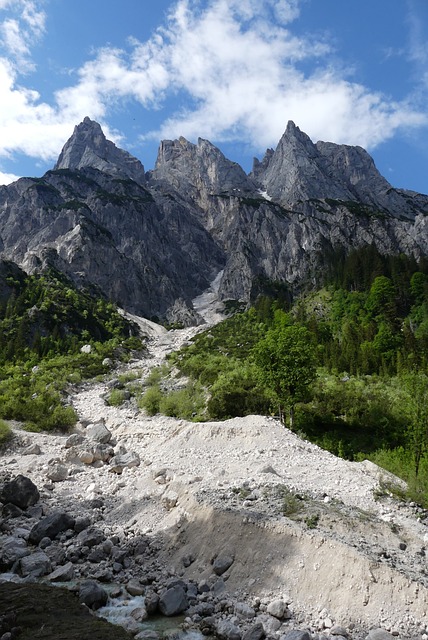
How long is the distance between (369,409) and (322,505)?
52.3ft

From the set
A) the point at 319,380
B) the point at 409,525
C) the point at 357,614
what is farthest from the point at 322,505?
the point at 319,380

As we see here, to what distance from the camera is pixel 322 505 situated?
13039 millimetres

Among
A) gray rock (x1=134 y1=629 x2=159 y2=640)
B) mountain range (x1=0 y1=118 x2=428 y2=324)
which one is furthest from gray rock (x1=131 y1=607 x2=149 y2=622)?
mountain range (x1=0 y1=118 x2=428 y2=324)

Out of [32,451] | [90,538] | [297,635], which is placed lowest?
[32,451]

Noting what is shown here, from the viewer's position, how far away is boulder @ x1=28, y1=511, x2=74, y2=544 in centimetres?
1364

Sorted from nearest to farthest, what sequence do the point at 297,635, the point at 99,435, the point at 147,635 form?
the point at 297,635, the point at 147,635, the point at 99,435

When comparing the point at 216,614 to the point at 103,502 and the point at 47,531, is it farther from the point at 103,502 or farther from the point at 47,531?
the point at 103,502

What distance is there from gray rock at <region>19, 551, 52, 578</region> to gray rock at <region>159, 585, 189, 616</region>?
12.3 feet

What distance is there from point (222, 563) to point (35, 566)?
17.1 ft

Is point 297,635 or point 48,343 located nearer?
point 297,635

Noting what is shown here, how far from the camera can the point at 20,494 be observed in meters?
16.3

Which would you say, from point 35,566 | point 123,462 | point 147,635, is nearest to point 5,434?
point 123,462

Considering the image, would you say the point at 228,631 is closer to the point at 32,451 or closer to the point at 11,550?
the point at 11,550

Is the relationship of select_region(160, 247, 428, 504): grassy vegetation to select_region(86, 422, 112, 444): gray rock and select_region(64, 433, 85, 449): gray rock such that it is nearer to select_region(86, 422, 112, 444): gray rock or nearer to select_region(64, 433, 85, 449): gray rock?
select_region(86, 422, 112, 444): gray rock
